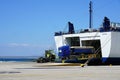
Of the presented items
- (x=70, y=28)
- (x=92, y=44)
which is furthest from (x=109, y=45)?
(x=70, y=28)

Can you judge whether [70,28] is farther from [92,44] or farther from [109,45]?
[109,45]

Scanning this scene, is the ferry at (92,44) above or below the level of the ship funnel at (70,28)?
below

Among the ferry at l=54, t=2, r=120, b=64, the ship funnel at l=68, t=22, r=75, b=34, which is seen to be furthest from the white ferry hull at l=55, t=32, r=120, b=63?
the ship funnel at l=68, t=22, r=75, b=34

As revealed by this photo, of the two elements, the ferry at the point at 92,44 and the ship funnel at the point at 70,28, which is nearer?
the ferry at the point at 92,44

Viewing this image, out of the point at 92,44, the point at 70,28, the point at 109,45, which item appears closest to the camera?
the point at 109,45

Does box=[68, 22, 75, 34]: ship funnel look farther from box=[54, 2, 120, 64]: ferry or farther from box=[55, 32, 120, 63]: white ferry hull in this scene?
box=[55, 32, 120, 63]: white ferry hull

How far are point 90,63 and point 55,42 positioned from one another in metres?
12.6

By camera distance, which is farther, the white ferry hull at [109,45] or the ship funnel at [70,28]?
the ship funnel at [70,28]

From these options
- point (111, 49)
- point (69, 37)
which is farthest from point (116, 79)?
point (69, 37)

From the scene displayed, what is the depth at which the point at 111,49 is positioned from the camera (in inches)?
2178

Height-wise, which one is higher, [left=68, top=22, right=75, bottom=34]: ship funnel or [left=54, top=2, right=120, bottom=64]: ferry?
[left=68, top=22, right=75, bottom=34]: ship funnel

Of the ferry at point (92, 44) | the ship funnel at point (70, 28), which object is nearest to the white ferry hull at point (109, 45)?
the ferry at point (92, 44)

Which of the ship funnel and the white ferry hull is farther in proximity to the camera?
the ship funnel

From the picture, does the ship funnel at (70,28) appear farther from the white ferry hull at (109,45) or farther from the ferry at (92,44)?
the white ferry hull at (109,45)
